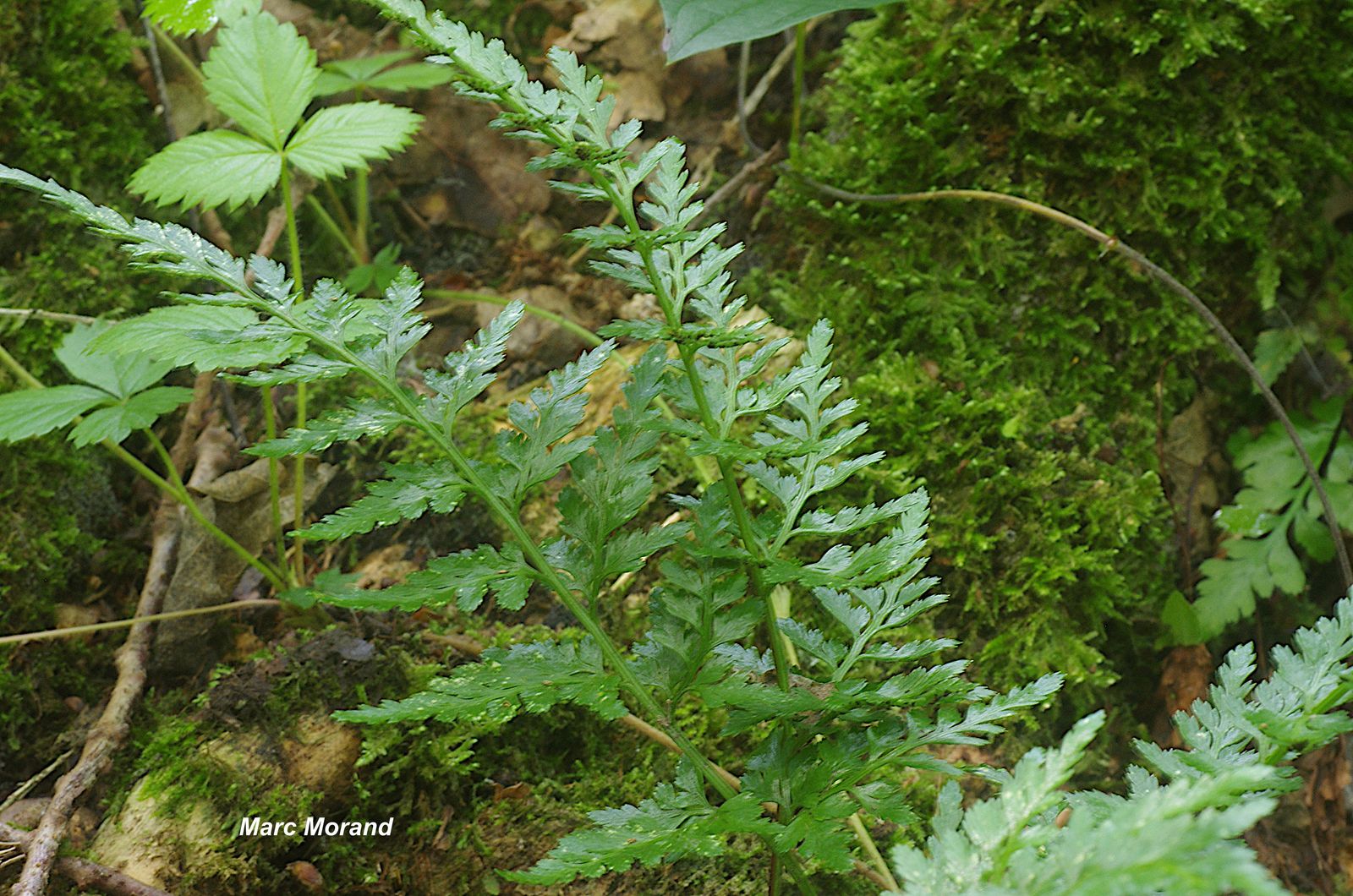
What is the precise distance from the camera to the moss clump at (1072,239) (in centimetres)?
221

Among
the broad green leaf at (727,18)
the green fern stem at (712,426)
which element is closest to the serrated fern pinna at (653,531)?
the green fern stem at (712,426)

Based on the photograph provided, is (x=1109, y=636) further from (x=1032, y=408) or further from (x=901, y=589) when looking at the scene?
(x=901, y=589)

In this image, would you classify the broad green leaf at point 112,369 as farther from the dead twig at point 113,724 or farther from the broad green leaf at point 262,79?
the broad green leaf at point 262,79

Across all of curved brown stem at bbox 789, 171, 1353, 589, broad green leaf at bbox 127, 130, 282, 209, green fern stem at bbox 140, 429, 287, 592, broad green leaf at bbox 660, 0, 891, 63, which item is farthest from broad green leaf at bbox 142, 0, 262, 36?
curved brown stem at bbox 789, 171, 1353, 589

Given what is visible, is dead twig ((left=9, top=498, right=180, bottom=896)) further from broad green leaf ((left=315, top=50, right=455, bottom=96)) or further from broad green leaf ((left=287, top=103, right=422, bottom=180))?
broad green leaf ((left=315, top=50, right=455, bottom=96))

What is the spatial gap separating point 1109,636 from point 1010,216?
3.53 feet

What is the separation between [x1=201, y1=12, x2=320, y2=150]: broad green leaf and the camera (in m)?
2.10

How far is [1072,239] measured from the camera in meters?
2.34

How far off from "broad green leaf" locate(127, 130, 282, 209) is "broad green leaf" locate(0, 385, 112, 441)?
432mm

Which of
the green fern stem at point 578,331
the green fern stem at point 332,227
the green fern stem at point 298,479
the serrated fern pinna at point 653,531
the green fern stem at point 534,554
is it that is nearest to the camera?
the serrated fern pinna at point 653,531

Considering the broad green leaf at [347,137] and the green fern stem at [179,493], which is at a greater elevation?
the broad green leaf at [347,137]

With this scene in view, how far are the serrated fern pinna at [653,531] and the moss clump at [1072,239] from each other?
81cm

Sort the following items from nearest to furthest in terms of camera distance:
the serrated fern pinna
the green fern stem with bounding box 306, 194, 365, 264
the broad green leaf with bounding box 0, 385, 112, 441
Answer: the serrated fern pinna, the broad green leaf with bounding box 0, 385, 112, 441, the green fern stem with bounding box 306, 194, 365, 264

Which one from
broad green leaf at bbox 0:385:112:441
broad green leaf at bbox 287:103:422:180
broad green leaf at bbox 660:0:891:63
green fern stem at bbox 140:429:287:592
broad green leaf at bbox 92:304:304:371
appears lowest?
green fern stem at bbox 140:429:287:592
